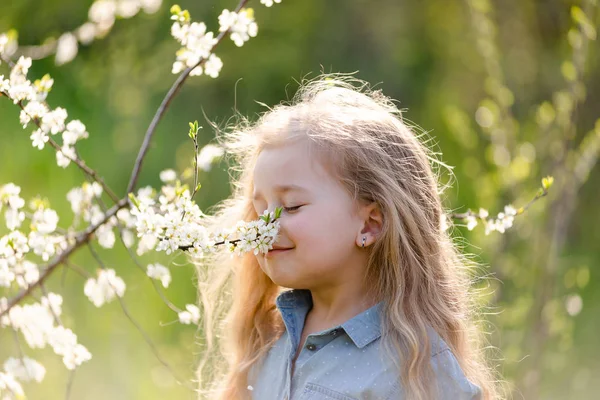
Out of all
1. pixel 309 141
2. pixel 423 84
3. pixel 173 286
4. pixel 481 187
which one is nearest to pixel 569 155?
pixel 481 187

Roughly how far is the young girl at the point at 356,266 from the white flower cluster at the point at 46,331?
33 centimetres

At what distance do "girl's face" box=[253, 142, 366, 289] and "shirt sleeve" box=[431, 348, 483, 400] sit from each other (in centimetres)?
23

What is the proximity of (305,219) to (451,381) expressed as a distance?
1.21 ft

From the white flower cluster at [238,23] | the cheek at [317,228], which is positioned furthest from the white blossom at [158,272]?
the white flower cluster at [238,23]

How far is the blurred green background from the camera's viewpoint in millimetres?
2568

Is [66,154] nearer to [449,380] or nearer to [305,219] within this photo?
[305,219]

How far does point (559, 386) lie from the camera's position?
3.26 meters

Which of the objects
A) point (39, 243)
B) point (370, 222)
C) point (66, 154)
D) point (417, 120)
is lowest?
point (417, 120)

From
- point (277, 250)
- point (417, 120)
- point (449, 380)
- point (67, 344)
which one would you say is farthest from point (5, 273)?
point (417, 120)

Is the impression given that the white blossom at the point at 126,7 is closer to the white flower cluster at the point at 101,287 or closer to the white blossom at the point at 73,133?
the white blossom at the point at 73,133

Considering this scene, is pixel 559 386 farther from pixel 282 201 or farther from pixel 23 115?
pixel 23 115

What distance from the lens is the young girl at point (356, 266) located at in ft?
4.52

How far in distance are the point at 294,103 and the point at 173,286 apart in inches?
75.2

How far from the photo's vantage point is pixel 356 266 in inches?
57.6
